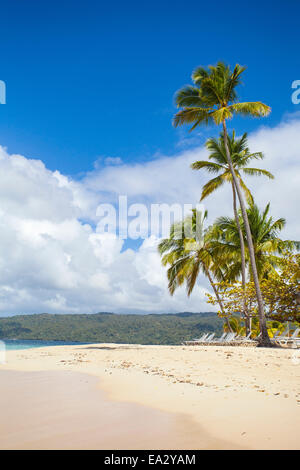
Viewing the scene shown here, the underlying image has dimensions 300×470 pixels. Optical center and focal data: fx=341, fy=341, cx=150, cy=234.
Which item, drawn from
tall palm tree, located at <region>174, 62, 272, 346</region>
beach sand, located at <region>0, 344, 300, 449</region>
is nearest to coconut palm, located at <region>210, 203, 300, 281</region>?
tall palm tree, located at <region>174, 62, 272, 346</region>

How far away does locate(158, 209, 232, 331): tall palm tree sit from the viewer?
24.9 metres

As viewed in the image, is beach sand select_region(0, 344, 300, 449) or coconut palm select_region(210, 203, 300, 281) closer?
beach sand select_region(0, 344, 300, 449)

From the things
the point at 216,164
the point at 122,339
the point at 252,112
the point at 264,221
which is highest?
the point at 252,112

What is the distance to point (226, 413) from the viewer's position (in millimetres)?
3971

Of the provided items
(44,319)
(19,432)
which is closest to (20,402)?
(19,432)

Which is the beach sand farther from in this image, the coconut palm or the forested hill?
the forested hill

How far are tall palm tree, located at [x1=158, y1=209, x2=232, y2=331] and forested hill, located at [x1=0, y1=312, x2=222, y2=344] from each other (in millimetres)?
17299

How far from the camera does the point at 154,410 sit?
4312 millimetres

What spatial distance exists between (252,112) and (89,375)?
15922 millimetres

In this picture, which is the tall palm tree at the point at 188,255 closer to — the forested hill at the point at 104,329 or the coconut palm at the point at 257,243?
the coconut palm at the point at 257,243

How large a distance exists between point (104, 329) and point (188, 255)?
33890mm

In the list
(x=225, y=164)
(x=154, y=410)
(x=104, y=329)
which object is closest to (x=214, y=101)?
(x=225, y=164)

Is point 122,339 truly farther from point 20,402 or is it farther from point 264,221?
point 20,402
